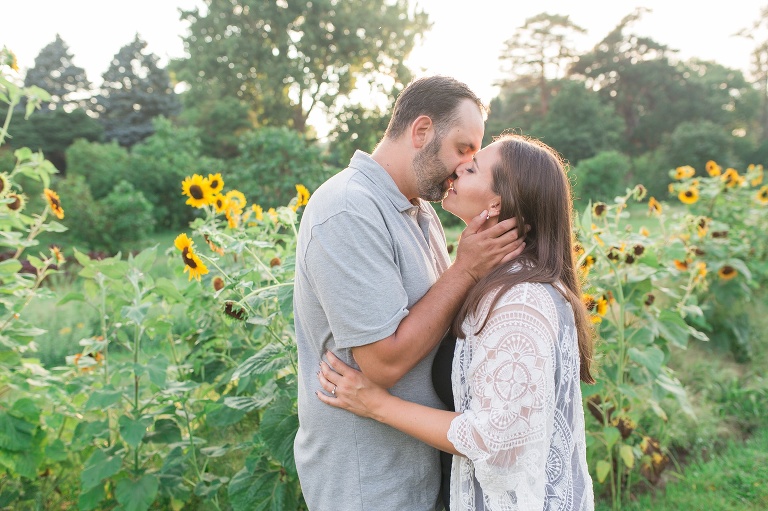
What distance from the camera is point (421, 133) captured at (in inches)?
69.7

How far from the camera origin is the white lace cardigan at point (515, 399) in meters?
1.40

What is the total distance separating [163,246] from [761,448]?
40.9 feet

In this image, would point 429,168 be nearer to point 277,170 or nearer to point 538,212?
point 538,212

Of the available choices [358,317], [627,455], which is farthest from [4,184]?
[627,455]

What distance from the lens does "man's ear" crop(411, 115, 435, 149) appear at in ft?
5.79

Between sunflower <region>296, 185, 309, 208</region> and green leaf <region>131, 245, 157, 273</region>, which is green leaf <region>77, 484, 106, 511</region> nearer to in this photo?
green leaf <region>131, 245, 157, 273</region>

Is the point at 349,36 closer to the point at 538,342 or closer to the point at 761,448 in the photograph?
the point at 761,448

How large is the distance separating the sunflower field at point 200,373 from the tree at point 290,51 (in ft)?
60.8

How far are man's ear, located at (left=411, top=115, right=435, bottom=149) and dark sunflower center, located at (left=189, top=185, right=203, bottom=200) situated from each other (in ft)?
4.48

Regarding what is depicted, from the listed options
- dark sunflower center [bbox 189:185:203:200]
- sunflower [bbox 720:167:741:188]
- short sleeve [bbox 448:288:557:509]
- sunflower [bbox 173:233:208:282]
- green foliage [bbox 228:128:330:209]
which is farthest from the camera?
green foliage [bbox 228:128:330:209]

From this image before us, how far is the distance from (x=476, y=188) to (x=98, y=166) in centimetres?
1738

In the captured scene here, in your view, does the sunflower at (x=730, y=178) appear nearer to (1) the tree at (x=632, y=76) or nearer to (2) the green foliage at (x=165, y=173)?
(2) the green foliage at (x=165, y=173)

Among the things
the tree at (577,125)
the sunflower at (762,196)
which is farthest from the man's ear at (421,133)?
the tree at (577,125)

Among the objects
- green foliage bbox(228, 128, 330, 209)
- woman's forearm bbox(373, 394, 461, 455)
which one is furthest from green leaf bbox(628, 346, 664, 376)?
green foliage bbox(228, 128, 330, 209)
